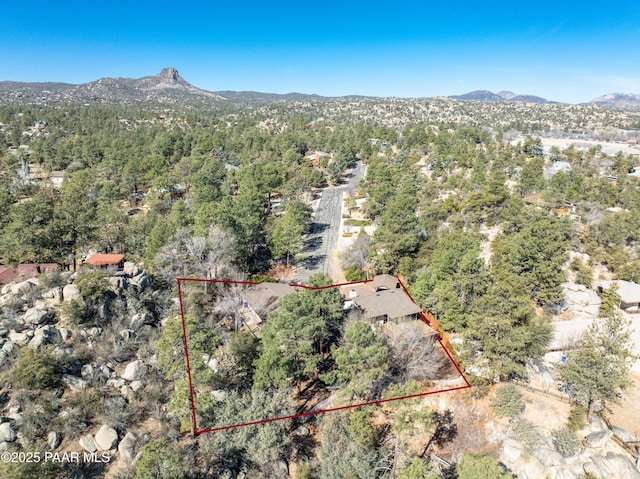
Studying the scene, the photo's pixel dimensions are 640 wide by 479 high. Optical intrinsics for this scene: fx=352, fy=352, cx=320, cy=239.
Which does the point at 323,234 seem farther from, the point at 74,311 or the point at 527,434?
the point at 527,434

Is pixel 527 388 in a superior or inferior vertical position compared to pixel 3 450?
inferior

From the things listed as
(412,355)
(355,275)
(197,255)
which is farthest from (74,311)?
(355,275)

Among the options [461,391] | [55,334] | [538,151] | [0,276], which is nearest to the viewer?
[55,334]

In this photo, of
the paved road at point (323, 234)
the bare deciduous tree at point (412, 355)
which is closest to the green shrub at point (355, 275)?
the paved road at point (323, 234)

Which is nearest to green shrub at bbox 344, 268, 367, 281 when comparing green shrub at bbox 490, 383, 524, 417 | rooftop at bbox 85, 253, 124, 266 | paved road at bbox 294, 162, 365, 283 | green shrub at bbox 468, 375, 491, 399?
paved road at bbox 294, 162, 365, 283

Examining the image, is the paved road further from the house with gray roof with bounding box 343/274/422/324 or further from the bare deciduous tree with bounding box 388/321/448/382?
the bare deciduous tree with bounding box 388/321/448/382

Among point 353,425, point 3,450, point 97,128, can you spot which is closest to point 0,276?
point 3,450

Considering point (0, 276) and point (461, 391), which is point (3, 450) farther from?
point (461, 391)
